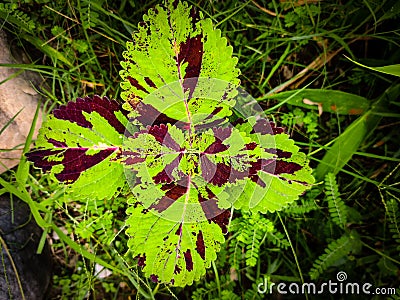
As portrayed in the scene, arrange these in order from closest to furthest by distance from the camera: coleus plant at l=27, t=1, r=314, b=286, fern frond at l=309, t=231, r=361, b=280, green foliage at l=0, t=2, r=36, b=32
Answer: coleus plant at l=27, t=1, r=314, b=286
green foliage at l=0, t=2, r=36, b=32
fern frond at l=309, t=231, r=361, b=280

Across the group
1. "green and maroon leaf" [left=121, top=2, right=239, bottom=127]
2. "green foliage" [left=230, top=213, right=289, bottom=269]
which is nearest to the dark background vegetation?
"green foliage" [left=230, top=213, right=289, bottom=269]

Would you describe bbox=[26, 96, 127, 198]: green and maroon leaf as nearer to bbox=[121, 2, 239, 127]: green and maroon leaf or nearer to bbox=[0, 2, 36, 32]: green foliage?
bbox=[121, 2, 239, 127]: green and maroon leaf

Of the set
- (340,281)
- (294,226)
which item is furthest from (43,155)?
(340,281)

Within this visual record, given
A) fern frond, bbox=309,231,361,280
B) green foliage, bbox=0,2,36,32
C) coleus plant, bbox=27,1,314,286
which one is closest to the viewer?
coleus plant, bbox=27,1,314,286

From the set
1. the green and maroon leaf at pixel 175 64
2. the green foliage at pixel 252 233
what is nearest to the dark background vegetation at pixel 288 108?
the green foliage at pixel 252 233

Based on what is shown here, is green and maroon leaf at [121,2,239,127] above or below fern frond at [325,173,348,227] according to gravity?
above

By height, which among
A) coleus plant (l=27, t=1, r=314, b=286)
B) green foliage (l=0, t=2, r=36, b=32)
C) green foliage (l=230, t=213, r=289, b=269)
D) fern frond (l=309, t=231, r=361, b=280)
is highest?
green foliage (l=0, t=2, r=36, b=32)

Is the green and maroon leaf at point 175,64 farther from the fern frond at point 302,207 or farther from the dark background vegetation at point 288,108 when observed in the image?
the fern frond at point 302,207

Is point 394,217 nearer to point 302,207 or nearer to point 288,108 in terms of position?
point 302,207
